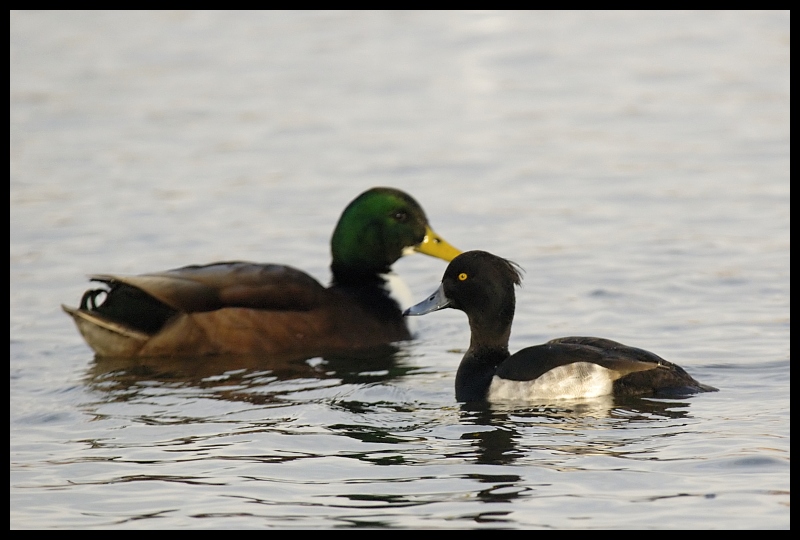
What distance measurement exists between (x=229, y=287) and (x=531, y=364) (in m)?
3.02

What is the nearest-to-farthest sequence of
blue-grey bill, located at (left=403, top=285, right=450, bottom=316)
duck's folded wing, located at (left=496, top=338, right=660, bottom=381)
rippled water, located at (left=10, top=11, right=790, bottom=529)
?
rippled water, located at (left=10, top=11, right=790, bottom=529)
duck's folded wing, located at (left=496, top=338, right=660, bottom=381)
blue-grey bill, located at (left=403, top=285, right=450, bottom=316)

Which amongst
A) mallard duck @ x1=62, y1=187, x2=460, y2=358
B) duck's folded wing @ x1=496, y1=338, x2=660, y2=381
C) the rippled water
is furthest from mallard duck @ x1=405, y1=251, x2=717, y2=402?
mallard duck @ x1=62, y1=187, x2=460, y2=358

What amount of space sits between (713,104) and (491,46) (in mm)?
4579

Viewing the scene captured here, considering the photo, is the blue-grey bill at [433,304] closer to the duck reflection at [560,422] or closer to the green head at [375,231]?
the duck reflection at [560,422]

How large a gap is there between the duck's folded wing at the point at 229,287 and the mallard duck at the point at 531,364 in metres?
1.96

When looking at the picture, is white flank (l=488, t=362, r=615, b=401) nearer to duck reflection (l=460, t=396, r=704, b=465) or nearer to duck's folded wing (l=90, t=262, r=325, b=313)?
duck reflection (l=460, t=396, r=704, b=465)

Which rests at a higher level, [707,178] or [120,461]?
[707,178]

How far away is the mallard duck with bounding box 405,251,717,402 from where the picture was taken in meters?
8.96

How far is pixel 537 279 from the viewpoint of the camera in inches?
498

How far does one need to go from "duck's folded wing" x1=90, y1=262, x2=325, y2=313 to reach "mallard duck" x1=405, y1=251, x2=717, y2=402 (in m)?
1.96

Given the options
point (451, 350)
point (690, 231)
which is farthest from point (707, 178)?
point (451, 350)

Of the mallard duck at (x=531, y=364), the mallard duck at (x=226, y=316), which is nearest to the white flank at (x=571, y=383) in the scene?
the mallard duck at (x=531, y=364)

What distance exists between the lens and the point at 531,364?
9.02 metres
